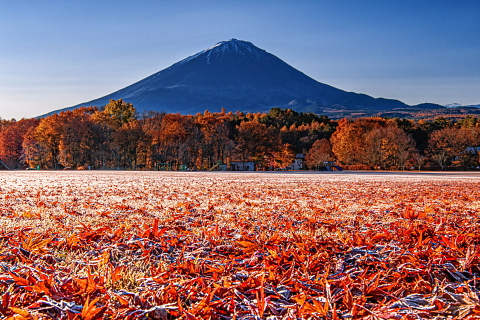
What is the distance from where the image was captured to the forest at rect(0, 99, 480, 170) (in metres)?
51.8

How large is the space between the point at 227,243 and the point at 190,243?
0.32 m

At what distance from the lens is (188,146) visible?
171ft

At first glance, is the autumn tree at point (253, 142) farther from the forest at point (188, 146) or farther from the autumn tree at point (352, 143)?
the autumn tree at point (352, 143)

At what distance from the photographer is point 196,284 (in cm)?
182

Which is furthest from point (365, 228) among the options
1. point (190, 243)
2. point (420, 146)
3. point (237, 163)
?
point (420, 146)

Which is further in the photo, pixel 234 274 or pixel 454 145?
pixel 454 145

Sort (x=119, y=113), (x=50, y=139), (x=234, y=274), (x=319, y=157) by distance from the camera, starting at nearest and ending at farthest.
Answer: (x=234, y=274) < (x=319, y=157) < (x=50, y=139) < (x=119, y=113)

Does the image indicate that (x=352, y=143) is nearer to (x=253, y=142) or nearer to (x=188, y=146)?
(x=253, y=142)

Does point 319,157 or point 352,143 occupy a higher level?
point 352,143

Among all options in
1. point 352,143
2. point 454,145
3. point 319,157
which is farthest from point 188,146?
point 454,145

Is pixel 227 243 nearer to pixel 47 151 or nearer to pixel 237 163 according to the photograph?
pixel 237 163

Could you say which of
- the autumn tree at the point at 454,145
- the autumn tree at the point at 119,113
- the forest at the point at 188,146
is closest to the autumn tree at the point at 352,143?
the forest at the point at 188,146

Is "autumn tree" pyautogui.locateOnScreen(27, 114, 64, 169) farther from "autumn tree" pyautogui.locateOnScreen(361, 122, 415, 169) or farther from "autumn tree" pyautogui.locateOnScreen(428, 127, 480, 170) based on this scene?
"autumn tree" pyautogui.locateOnScreen(428, 127, 480, 170)

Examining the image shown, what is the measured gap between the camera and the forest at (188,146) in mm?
51750
